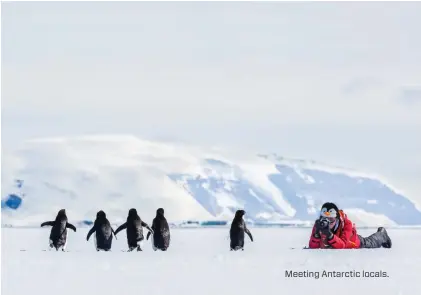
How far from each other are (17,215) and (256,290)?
10160 centimetres

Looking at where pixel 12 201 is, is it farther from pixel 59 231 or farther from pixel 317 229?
pixel 317 229

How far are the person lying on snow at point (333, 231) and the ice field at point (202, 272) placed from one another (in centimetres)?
20

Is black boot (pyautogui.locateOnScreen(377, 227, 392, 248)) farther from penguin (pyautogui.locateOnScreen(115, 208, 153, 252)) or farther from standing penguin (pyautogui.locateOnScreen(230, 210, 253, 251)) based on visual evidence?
penguin (pyautogui.locateOnScreen(115, 208, 153, 252))

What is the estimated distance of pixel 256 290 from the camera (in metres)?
10.0

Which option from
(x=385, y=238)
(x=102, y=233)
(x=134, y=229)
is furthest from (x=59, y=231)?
(x=385, y=238)

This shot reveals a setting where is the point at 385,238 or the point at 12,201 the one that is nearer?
the point at 385,238

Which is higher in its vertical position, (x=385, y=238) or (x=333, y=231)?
(x=385, y=238)

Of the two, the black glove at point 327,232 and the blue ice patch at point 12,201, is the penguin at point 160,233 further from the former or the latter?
the blue ice patch at point 12,201

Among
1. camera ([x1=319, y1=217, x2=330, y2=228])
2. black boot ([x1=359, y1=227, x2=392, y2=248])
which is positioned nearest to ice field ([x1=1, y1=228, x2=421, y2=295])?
black boot ([x1=359, y1=227, x2=392, y2=248])

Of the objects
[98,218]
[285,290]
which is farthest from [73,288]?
[98,218]

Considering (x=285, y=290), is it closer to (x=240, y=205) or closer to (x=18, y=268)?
(x=18, y=268)

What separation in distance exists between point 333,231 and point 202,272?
10.5 feet

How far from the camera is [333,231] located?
46.3ft

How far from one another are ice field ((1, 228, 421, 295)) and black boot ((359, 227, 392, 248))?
0.28m
